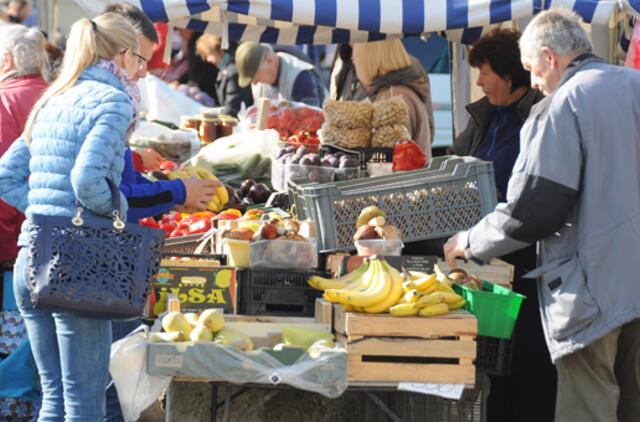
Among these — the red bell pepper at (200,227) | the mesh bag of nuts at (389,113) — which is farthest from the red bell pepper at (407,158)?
the red bell pepper at (200,227)

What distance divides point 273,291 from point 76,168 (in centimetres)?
125

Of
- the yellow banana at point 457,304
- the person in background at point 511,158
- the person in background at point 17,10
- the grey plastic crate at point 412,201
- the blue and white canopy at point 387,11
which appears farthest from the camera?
the person in background at point 17,10

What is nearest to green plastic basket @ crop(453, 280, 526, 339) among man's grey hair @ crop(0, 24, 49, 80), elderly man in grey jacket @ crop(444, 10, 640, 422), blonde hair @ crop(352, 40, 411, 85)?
elderly man in grey jacket @ crop(444, 10, 640, 422)

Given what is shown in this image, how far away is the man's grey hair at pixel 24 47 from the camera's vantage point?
16.7 feet

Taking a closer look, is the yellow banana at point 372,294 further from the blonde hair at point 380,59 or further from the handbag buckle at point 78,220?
the blonde hair at point 380,59

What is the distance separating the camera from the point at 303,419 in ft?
13.6

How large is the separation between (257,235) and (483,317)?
1084 mm

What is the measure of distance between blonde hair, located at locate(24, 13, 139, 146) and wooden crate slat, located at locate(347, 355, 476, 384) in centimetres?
149

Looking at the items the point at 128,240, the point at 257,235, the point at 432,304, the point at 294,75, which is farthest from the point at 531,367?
the point at 294,75

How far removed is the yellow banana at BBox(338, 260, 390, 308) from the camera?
11.9 ft

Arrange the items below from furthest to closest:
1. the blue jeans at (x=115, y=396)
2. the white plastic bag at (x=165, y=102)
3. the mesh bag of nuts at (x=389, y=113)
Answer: the white plastic bag at (x=165, y=102), the mesh bag of nuts at (x=389, y=113), the blue jeans at (x=115, y=396)

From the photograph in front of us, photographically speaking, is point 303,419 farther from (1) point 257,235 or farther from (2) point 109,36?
(2) point 109,36

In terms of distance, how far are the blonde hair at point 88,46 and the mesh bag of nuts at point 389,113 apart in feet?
7.35

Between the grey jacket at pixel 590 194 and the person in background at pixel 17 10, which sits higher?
the person in background at pixel 17 10
